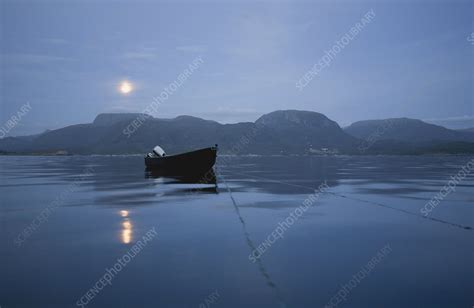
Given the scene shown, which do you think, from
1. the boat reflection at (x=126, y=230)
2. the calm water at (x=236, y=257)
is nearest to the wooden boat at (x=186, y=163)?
the calm water at (x=236, y=257)

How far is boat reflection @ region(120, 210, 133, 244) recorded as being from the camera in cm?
1021

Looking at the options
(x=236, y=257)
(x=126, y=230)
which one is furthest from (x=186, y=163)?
(x=236, y=257)

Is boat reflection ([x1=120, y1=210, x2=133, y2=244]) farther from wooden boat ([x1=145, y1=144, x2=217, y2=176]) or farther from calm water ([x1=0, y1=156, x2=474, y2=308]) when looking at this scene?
wooden boat ([x1=145, y1=144, x2=217, y2=176])

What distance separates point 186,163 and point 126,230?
1125 inches

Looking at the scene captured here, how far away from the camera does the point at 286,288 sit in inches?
252

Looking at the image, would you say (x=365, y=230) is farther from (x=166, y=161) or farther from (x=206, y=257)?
(x=166, y=161)

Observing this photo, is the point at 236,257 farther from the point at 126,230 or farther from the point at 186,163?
the point at 186,163

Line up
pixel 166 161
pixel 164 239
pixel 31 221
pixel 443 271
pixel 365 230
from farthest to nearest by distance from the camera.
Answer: pixel 166 161, pixel 31 221, pixel 365 230, pixel 164 239, pixel 443 271

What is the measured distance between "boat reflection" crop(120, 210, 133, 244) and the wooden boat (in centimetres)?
2392

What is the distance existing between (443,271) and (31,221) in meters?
13.8

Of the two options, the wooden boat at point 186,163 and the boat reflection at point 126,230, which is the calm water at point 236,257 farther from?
the wooden boat at point 186,163

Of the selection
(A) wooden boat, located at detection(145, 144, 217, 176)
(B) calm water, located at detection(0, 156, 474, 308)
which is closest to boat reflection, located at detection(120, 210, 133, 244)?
(B) calm water, located at detection(0, 156, 474, 308)

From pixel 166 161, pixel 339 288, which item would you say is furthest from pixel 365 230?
pixel 166 161

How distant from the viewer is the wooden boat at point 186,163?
38344 mm
